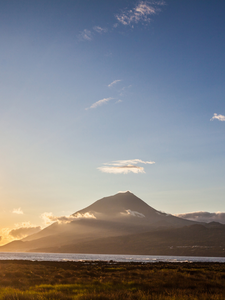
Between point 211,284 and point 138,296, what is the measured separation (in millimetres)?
16236

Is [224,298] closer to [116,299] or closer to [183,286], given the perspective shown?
[116,299]

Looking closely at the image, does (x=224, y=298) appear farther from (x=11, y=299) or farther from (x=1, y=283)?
(x=1, y=283)

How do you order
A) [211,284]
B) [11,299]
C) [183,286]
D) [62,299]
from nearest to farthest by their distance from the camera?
[11,299], [62,299], [183,286], [211,284]

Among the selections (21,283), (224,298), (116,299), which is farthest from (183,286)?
(21,283)

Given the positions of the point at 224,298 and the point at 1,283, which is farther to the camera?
the point at 1,283

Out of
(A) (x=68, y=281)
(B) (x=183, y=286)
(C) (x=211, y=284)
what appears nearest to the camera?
(B) (x=183, y=286)

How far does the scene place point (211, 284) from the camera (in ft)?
109

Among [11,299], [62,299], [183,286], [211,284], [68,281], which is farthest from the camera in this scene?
[68,281]

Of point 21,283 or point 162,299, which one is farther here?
point 21,283

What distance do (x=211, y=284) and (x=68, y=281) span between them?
1794 centimetres

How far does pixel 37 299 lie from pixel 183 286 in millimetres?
17931

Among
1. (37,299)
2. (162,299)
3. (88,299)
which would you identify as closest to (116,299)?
(88,299)

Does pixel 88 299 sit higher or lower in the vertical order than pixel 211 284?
higher

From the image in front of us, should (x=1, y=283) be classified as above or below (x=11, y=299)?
below
